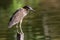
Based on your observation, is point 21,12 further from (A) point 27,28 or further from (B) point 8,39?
(A) point 27,28

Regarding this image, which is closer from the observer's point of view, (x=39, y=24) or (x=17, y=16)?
(x=17, y=16)

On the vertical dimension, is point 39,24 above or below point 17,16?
above

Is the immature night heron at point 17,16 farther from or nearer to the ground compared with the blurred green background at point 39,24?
nearer to the ground

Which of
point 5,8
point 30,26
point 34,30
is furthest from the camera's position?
point 5,8

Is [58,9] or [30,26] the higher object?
[58,9]

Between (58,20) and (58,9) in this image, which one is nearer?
(58,20)

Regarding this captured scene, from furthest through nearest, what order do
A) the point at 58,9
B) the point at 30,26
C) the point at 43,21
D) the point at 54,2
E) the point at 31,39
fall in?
the point at 54,2
the point at 58,9
the point at 43,21
the point at 30,26
the point at 31,39

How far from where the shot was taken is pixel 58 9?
16.1 metres

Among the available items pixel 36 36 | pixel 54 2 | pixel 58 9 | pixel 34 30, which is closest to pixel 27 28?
pixel 34 30

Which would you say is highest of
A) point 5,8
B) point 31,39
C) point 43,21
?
point 5,8

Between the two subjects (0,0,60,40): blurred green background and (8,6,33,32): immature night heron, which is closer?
(8,6,33,32): immature night heron

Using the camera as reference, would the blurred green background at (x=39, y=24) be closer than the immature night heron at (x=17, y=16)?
No

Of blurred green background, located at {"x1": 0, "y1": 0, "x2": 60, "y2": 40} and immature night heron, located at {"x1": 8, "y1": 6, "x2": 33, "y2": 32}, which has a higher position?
blurred green background, located at {"x1": 0, "y1": 0, "x2": 60, "y2": 40}

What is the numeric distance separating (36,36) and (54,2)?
7.79 metres
